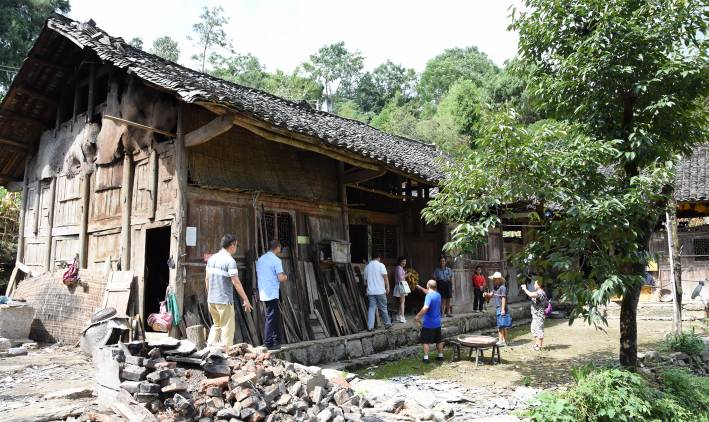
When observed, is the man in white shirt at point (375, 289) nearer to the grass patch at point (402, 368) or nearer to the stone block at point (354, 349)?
the stone block at point (354, 349)

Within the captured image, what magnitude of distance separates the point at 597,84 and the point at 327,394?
19.1 feet

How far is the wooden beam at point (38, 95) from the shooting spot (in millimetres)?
11281

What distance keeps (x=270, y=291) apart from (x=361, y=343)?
2.67 meters

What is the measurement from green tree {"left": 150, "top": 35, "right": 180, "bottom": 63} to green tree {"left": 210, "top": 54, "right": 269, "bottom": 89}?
3258 millimetres

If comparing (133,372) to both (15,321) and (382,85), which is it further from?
(382,85)

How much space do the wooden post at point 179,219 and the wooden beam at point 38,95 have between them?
5338mm

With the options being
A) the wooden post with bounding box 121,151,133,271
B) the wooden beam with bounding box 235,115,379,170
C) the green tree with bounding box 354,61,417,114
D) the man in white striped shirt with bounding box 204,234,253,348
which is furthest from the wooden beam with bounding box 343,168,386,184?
the green tree with bounding box 354,61,417,114

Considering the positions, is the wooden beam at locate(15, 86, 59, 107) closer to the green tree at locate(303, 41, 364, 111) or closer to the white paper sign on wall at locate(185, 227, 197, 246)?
the white paper sign on wall at locate(185, 227, 197, 246)

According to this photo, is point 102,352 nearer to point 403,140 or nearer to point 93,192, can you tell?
point 93,192

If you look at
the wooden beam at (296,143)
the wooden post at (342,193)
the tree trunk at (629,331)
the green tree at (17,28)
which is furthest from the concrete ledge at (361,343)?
the green tree at (17,28)

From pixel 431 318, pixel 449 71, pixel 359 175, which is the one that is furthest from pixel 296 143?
pixel 449 71

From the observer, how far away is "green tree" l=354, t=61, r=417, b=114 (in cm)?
5347

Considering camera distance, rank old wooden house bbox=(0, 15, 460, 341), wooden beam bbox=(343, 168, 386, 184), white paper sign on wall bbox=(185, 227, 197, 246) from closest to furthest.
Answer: white paper sign on wall bbox=(185, 227, 197, 246), old wooden house bbox=(0, 15, 460, 341), wooden beam bbox=(343, 168, 386, 184)

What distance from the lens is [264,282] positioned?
8.12 m
